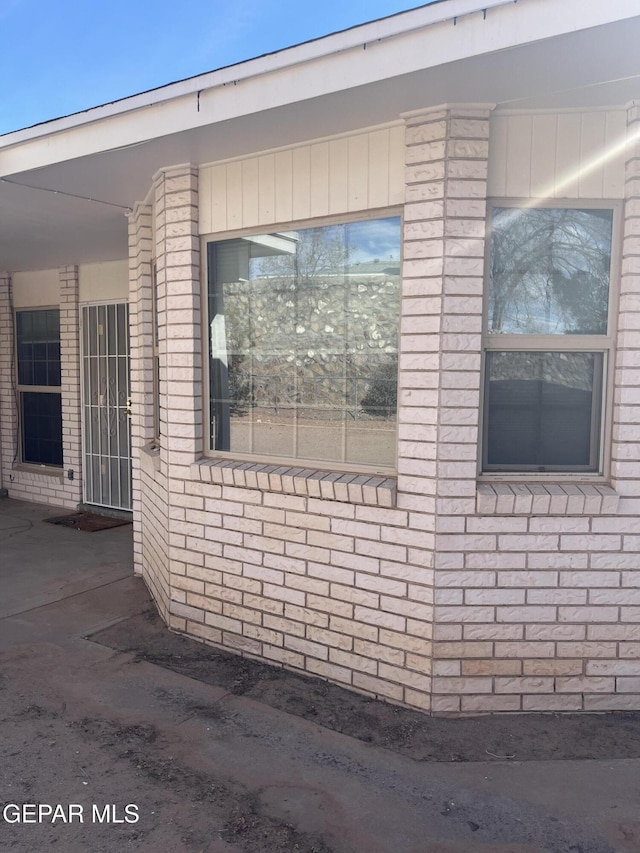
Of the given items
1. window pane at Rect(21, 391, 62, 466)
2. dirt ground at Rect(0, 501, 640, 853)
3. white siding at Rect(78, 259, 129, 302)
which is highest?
white siding at Rect(78, 259, 129, 302)

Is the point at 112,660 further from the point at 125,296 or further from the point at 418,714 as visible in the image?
the point at 125,296

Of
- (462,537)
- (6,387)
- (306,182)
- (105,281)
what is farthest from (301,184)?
(6,387)

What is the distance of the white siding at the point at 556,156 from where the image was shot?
3375 mm

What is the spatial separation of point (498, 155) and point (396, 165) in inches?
21.0

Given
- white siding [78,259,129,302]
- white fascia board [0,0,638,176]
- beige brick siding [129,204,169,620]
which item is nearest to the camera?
white fascia board [0,0,638,176]

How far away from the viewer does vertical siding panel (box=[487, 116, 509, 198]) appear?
11.1ft

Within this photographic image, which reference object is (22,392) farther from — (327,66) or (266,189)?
(327,66)

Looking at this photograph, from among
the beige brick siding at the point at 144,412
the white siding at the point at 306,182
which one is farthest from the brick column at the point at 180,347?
the beige brick siding at the point at 144,412

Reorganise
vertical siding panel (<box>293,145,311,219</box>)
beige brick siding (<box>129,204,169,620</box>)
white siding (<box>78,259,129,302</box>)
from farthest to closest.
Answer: white siding (<box>78,259,129,302</box>) < beige brick siding (<box>129,204,169,620</box>) < vertical siding panel (<box>293,145,311,219</box>)

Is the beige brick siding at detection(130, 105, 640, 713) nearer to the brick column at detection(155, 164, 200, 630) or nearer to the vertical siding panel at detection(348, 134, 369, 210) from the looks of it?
the vertical siding panel at detection(348, 134, 369, 210)

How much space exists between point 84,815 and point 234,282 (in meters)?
3.09

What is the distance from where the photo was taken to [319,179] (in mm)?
3830

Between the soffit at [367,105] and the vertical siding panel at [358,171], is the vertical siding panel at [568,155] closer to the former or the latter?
the soffit at [367,105]

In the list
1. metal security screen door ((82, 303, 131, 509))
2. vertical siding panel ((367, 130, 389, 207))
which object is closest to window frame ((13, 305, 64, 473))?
metal security screen door ((82, 303, 131, 509))
